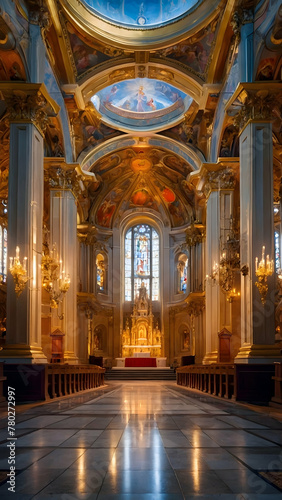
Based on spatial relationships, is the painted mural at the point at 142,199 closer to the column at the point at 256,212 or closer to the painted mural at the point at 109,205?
the painted mural at the point at 109,205

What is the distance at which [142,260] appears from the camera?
129 feet

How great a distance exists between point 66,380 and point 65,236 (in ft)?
27.6

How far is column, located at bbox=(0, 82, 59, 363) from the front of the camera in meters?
13.7

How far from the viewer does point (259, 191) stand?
14.5 m

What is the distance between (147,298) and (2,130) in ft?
66.5

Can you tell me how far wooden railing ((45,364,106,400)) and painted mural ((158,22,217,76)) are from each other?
12.0 meters

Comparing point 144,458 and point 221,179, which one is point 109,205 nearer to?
point 221,179

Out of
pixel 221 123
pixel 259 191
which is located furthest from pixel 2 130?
pixel 259 191

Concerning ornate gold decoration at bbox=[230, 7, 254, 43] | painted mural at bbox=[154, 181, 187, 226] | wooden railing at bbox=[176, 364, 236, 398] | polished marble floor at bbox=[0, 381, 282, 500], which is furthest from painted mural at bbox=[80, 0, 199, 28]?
polished marble floor at bbox=[0, 381, 282, 500]

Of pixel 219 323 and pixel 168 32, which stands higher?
pixel 168 32

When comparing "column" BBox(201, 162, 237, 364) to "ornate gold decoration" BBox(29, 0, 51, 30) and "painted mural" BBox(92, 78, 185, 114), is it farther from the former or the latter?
"ornate gold decoration" BBox(29, 0, 51, 30)

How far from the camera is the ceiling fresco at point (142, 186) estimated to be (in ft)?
103

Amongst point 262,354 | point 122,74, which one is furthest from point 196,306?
point 262,354

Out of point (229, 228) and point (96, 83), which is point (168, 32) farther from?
point (229, 228)
